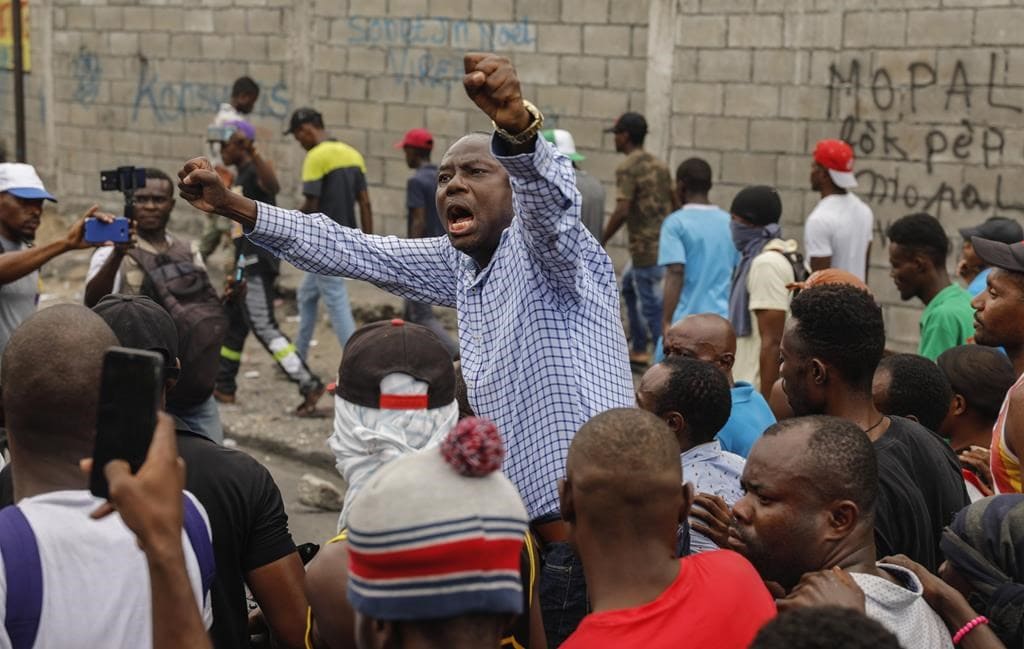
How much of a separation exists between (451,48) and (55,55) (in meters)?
6.11

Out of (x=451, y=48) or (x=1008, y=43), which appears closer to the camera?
(x=1008, y=43)

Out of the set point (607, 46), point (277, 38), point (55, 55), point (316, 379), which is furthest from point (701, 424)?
point (55, 55)

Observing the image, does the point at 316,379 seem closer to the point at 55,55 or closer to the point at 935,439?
the point at 935,439

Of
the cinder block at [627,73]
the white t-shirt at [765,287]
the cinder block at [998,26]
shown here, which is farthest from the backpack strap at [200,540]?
the cinder block at [627,73]

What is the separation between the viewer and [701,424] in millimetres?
3697

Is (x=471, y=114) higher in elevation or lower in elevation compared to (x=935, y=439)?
higher

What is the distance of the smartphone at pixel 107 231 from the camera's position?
5637 mm

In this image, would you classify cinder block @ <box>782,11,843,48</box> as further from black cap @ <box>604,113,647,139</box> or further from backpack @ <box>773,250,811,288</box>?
backpack @ <box>773,250,811,288</box>

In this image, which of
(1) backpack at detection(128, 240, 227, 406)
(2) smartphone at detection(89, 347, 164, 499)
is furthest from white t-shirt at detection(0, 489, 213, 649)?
(1) backpack at detection(128, 240, 227, 406)

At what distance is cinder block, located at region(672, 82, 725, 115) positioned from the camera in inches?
392

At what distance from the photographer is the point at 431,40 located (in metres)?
11.8

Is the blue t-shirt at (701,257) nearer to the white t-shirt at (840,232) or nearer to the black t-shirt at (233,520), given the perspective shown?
the white t-shirt at (840,232)

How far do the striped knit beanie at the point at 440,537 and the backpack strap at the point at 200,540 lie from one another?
55 centimetres

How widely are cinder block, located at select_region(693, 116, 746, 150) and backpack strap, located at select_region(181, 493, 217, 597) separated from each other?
25.5 feet
